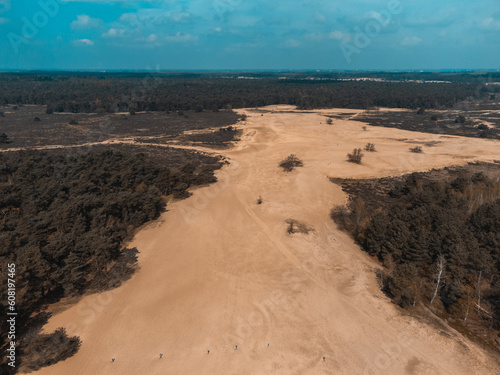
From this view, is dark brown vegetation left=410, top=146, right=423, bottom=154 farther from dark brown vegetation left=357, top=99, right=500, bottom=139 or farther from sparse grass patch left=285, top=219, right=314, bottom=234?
sparse grass patch left=285, top=219, right=314, bottom=234

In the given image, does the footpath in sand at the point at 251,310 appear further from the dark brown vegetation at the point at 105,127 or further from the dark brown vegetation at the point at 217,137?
the dark brown vegetation at the point at 105,127

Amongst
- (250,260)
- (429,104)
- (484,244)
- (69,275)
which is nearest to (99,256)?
(69,275)

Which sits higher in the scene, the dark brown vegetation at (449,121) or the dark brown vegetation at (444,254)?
the dark brown vegetation at (449,121)

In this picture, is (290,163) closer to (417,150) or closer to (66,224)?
(417,150)

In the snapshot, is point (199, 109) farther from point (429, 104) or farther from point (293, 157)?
point (429, 104)

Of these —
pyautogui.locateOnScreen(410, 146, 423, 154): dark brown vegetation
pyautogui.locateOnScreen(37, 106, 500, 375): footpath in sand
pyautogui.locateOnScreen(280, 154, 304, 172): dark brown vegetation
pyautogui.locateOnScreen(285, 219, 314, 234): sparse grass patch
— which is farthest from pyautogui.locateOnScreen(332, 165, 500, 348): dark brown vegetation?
pyautogui.locateOnScreen(410, 146, 423, 154): dark brown vegetation

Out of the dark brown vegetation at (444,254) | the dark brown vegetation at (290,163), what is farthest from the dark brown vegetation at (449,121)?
the dark brown vegetation at (444,254)
